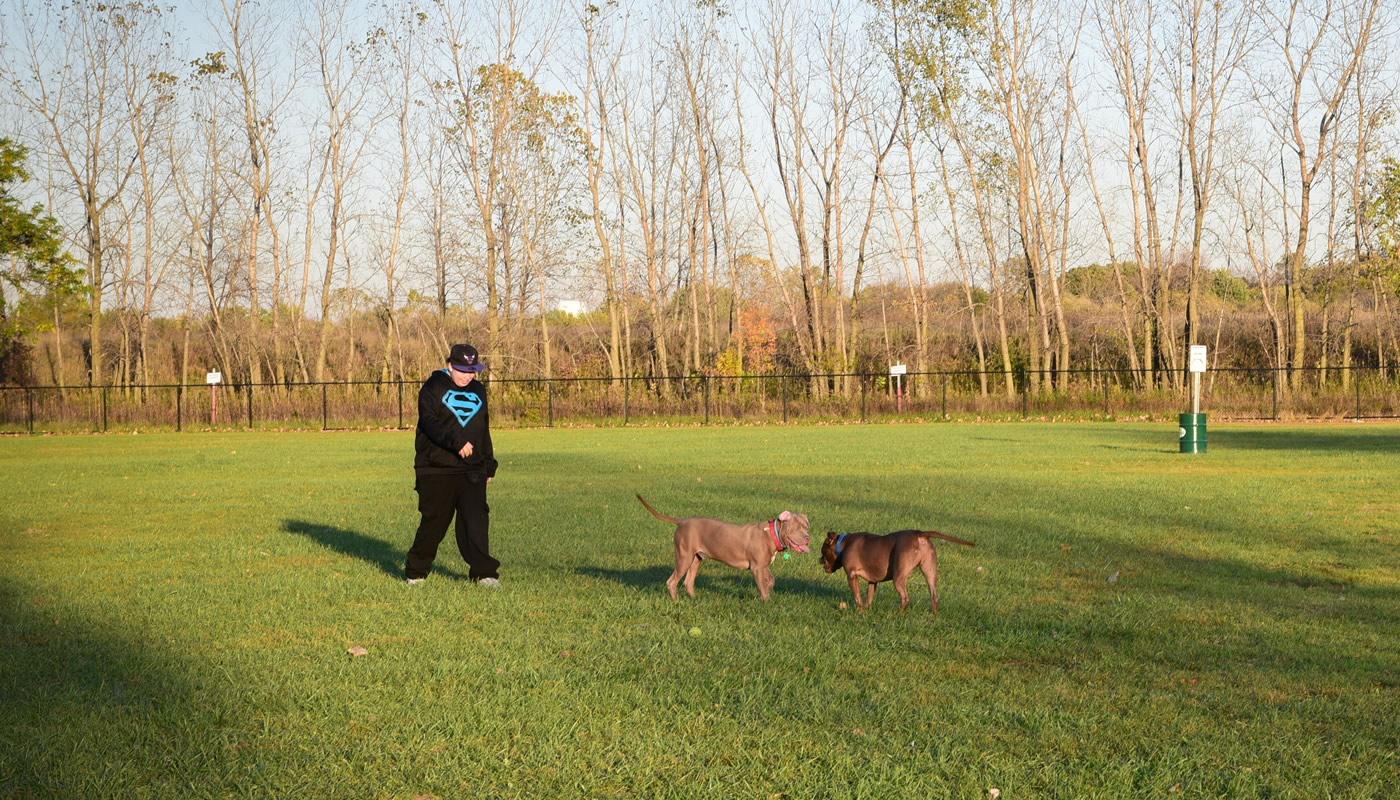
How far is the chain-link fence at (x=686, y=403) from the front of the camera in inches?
1781

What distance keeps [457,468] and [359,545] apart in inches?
129

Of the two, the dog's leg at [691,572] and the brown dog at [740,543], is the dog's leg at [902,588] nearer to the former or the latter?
the brown dog at [740,543]

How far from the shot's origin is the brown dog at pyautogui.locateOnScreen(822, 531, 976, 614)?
7.93 metres

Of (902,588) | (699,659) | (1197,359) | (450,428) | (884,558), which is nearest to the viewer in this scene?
(699,659)

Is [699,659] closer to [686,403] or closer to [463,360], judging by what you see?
[463,360]

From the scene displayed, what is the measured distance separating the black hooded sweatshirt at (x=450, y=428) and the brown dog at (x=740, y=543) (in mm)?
1935

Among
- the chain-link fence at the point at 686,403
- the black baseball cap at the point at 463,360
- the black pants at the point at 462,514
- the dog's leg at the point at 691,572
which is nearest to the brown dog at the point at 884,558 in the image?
the dog's leg at the point at 691,572

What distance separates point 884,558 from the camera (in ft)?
26.3

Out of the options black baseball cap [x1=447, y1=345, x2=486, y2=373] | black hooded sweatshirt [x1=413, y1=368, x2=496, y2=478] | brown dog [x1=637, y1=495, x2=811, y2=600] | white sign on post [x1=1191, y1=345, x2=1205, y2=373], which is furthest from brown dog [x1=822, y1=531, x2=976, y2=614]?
white sign on post [x1=1191, y1=345, x2=1205, y2=373]

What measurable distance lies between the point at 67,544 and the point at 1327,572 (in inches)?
475

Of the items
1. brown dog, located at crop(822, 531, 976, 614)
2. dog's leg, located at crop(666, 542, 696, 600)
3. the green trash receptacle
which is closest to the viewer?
brown dog, located at crop(822, 531, 976, 614)

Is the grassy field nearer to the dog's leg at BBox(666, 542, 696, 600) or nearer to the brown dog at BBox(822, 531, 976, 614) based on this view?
the dog's leg at BBox(666, 542, 696, 600)

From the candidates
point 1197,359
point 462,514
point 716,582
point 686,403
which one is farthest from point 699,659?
point 686,403

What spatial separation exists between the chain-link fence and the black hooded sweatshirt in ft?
115
